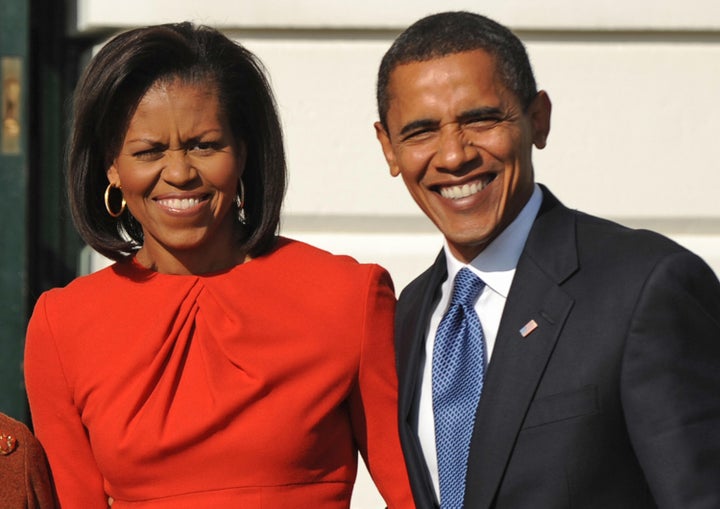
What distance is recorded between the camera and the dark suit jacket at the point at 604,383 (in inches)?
99.6

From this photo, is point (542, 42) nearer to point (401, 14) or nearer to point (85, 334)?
point (401, 14)

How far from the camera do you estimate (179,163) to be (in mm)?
2842

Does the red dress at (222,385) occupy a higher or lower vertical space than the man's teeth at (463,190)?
lower

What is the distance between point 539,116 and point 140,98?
0.79 metres

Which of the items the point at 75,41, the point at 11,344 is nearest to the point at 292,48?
the point at 75,41

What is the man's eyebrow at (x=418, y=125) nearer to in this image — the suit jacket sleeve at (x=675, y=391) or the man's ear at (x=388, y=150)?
the man's ear at (x=388, y=150)

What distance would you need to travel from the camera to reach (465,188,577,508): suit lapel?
2.68 metres

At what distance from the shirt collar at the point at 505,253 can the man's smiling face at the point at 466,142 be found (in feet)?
0.05

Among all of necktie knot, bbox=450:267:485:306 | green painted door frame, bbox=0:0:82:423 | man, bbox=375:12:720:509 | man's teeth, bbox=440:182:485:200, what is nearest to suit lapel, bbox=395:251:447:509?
man, bbox=375:12:720:509

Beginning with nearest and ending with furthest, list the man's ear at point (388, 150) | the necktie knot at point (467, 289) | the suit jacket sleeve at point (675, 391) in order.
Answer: the suit jacket sleeve at point (675, 391) → the necktie knot at point (467, 289) → the man's ear at point (388, 150)

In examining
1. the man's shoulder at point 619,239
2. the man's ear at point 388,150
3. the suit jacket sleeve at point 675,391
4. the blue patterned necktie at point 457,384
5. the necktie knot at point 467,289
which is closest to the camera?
the suit jacket sleeve at point 675,391

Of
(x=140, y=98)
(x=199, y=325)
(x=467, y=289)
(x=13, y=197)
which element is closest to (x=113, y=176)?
(x=140, y=98)

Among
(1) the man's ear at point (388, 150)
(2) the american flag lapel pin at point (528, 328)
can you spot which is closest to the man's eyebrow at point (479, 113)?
(1) the man's ear at point (388, 150)

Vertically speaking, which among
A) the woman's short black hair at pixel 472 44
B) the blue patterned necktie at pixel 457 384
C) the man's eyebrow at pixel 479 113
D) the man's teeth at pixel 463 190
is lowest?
the blue patterned necktie at pixel 457 384
